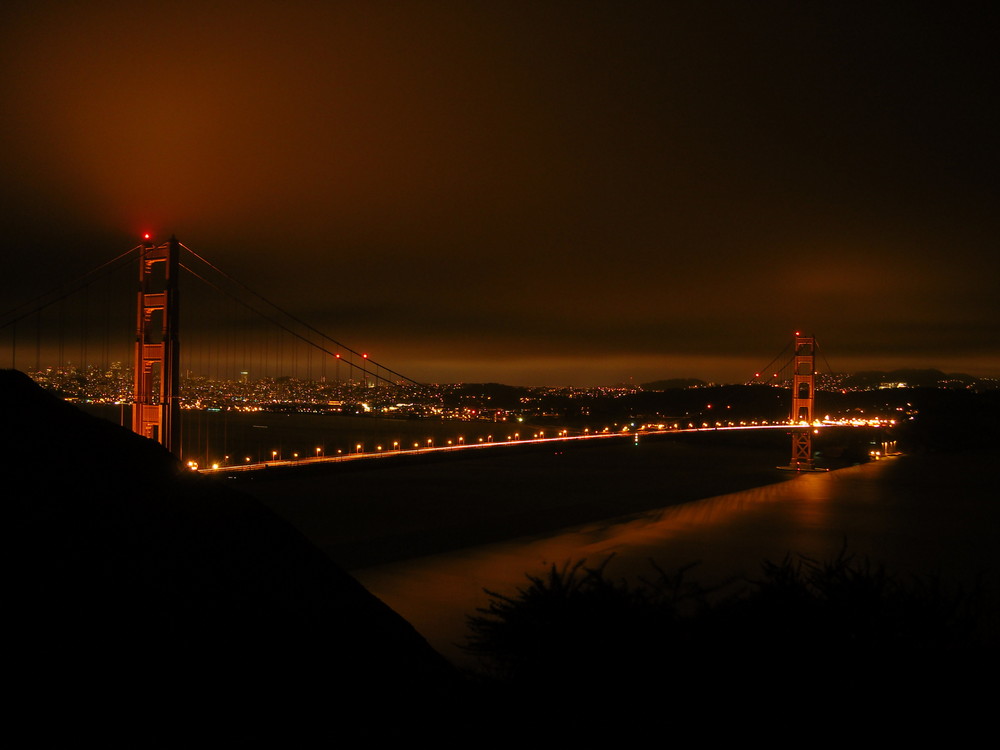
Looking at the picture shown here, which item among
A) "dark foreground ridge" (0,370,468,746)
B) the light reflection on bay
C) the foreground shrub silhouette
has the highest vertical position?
"dark foreground ridge" (0,370,468,746)

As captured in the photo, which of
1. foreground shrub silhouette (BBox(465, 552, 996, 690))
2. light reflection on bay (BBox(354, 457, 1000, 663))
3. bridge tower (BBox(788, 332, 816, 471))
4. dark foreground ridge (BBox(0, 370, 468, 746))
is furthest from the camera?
bridge tower (BBox(788, 332, 816, 471))

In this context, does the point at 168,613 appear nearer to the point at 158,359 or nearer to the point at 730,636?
the point at 730,636

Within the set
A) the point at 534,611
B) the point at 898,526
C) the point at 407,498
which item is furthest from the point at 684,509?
the point at 534,611

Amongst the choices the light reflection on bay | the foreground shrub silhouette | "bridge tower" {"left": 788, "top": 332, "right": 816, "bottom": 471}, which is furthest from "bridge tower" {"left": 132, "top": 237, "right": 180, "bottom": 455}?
"bridge tower" {"left": 788, "top": 332, "right": 816, "bottom": 471}

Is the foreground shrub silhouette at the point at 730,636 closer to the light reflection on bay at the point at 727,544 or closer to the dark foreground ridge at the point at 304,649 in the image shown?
the dark foreground ridge at the point at 304,649

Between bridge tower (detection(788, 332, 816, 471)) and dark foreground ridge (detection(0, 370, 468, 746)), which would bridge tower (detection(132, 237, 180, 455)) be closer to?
dark foreground ridge (detection(0, 370, 468, 746))

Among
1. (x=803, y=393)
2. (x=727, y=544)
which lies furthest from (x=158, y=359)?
(x=803, y=393)
